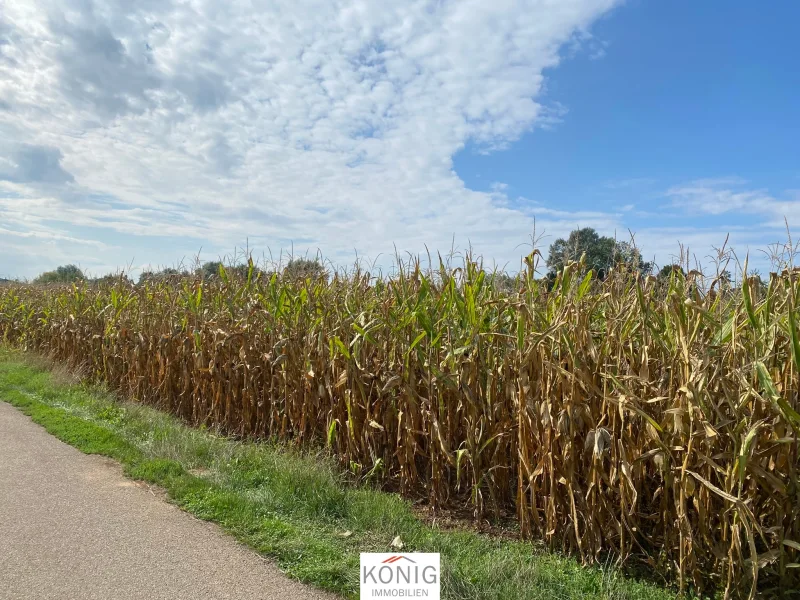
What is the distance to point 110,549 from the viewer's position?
379cm

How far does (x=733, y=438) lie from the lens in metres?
3.16

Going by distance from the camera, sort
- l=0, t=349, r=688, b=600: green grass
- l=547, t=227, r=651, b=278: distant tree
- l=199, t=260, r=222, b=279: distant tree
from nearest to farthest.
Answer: l=0, t=349, r=688, b=600: green grass
l=547, t=227, r=651, b=278: distant tree
l=199, t=260, r=222, b=279: distant tree

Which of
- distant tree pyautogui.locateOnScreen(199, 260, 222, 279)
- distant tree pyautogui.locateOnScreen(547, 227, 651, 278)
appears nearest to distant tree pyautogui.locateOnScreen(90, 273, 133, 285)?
distant tree pyautogui.locateOnScreen(199, 260, 222, 279)

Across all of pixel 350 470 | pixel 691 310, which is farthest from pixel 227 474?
pixel 691 310

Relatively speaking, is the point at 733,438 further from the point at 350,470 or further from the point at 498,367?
the point at 350,470

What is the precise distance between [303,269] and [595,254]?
12.9 ft

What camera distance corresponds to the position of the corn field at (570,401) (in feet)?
10.7

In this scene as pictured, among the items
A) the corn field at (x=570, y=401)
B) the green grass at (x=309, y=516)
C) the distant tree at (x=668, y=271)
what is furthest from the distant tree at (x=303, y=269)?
the distant tree at (x=668, y=271)

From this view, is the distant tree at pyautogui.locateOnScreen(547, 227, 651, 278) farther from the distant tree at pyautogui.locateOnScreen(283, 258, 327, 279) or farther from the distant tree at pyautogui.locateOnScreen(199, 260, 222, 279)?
the distant tree at pyautogui.locateOnScreen(199, 260, 222, 279)

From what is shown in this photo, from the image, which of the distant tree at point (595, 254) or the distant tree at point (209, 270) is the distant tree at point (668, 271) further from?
the distant tree at point (209, 270)

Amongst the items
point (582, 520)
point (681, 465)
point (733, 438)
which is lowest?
point (582, 520)

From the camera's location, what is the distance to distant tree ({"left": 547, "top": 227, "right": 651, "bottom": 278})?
14.1ft

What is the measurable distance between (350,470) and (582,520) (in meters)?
2.34

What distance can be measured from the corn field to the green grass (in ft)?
1.01
